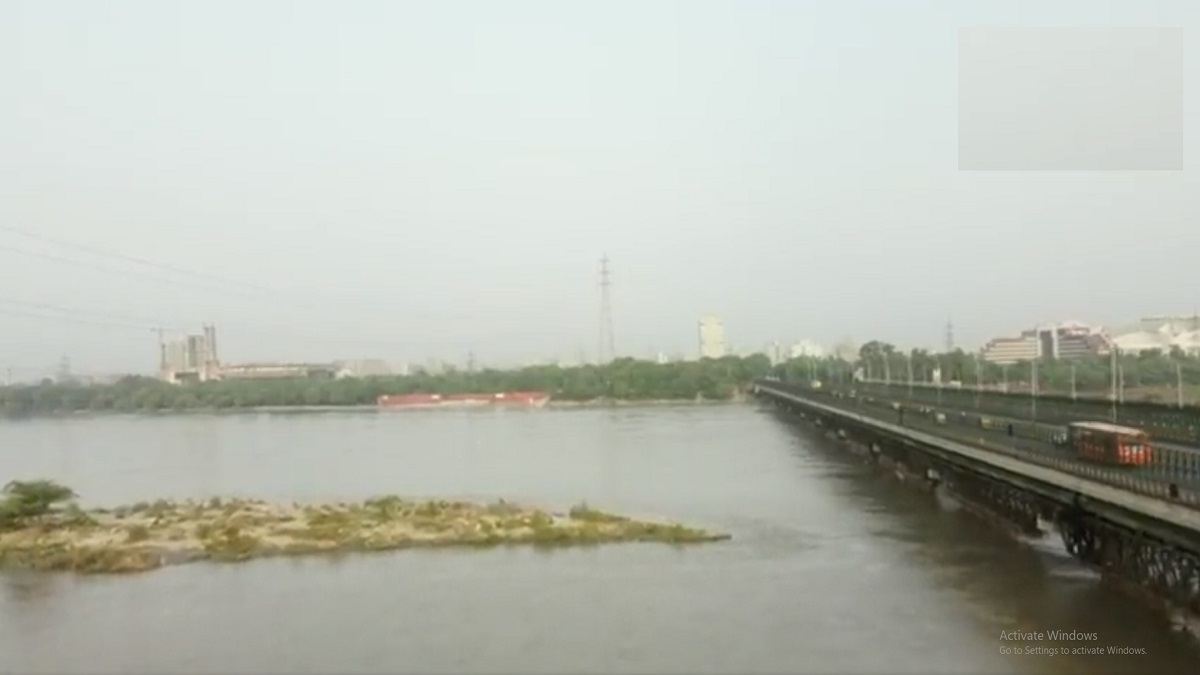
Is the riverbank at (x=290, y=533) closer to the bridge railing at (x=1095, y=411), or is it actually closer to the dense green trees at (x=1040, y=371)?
the bridge railing at (x=1095, y=411)

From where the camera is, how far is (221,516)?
13.0 metres

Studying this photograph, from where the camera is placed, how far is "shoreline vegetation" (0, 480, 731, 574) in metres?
10.6

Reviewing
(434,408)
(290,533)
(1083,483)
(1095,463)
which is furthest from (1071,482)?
(434,408)

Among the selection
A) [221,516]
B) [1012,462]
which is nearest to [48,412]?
[221,516]

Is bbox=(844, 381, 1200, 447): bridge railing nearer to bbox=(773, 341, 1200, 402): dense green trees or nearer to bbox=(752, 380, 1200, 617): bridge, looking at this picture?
bbox=(752, 380, 1200, 617): bridge

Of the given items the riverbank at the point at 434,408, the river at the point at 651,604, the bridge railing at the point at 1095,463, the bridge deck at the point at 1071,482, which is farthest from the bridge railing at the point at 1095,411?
the riverbank at the point at 434,408

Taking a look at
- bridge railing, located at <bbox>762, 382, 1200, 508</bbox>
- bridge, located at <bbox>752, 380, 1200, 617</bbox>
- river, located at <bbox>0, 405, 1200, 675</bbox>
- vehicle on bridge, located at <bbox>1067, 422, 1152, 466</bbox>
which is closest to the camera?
bridge railing, located at <bbox>762, 382, 1200, 508</bbox>

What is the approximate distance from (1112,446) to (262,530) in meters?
7.81

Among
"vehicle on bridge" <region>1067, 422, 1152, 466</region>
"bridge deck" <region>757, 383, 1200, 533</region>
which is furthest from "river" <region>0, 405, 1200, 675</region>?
"vehicle on bridge" <region>1067, 422, 1152, 466</region>

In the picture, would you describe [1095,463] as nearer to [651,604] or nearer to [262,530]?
[651,604]

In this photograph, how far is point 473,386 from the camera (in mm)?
50000

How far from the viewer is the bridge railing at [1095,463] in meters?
5.77

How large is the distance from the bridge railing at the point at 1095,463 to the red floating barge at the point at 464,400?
35387mm

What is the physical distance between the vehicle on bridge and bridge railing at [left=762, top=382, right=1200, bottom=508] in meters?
0.05
